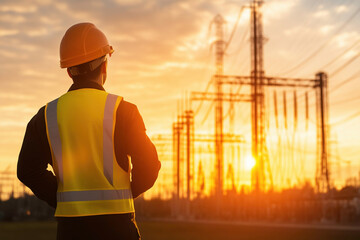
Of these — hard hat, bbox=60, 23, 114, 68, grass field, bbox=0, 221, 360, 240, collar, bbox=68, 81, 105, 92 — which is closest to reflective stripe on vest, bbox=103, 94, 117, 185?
collar, bbox=68, 81, 105, 92

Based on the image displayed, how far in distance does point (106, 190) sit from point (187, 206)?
203 feet

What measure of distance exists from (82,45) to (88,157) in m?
0.63

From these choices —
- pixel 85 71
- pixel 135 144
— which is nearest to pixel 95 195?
pixel 135 144

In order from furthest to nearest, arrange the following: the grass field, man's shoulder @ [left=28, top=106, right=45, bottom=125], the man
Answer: the grass field
man's shoulder @ [left=28, top=106, right=45, bottom=125]
the man

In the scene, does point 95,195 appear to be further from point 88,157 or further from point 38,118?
point 38,118

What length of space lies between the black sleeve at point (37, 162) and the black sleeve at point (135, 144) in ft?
1.37

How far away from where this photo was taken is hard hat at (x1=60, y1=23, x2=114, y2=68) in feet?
10.9

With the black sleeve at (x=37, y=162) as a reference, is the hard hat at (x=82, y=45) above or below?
above

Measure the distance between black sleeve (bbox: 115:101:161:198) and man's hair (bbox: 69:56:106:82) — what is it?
299mm

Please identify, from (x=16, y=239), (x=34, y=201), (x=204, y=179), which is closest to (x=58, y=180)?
(x=16, y=239)

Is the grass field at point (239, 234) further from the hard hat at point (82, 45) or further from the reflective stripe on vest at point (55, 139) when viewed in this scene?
the reflective stripe on vest at point (55, 139)

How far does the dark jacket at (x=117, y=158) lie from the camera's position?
3080 mm

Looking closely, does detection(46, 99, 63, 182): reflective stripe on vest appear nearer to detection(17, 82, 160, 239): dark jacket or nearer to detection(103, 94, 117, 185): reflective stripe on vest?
detection(17, 82, 160, 239): dark jacket

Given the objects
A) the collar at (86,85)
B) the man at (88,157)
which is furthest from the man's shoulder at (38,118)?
the collar at (86,85)
